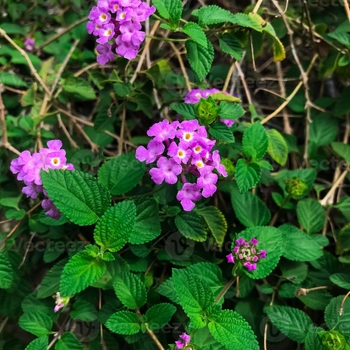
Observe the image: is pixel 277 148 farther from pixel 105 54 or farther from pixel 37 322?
pixel 37 322

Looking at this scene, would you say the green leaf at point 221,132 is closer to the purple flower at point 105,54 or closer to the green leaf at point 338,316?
the purple flower at point 105,54

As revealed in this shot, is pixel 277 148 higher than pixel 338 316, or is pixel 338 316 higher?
pixel 277 148

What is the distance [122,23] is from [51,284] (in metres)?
0.82

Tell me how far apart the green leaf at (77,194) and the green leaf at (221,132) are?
351mm

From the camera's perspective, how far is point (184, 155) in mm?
1157

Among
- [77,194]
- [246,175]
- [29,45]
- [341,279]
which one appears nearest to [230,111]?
[246,175]

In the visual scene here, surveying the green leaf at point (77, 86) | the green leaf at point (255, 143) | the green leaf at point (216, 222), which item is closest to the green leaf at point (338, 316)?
the green leaf at point (216, 222)

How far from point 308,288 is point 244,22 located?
2.85ft

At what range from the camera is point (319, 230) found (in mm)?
1503

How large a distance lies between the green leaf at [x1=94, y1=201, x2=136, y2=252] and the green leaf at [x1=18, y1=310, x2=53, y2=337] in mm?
333

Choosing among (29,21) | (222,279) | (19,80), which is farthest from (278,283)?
(29,21)

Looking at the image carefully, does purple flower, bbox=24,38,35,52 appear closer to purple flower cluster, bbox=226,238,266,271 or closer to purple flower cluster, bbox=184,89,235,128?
purple flower cluster, bbox=184,89,235,128

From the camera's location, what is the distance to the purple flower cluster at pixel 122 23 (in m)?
1.29

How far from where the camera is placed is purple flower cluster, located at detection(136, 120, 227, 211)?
1.16 metres
